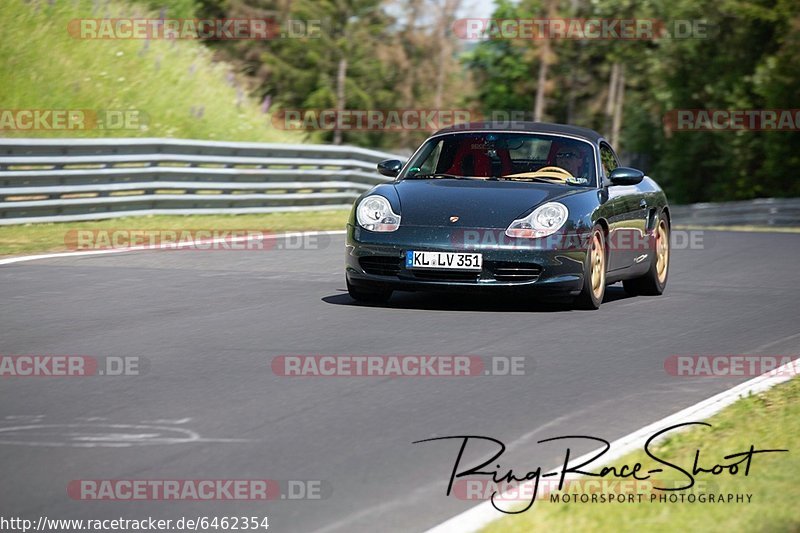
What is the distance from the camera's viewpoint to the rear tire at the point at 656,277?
12234 millimetres

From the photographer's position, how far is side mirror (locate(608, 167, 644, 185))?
1126cm

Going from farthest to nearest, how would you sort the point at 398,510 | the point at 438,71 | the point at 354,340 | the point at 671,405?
1. the point at 438,71
2. the point at 354,340
3. the point at 671,405
4. the point at 398,510

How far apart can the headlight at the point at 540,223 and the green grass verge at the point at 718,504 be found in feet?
12.2

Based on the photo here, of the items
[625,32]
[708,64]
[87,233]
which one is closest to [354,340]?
[87,233]

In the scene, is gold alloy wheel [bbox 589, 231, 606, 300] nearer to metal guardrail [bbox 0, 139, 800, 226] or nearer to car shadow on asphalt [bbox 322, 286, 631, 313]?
car shadow on asphalt [bbox 322, 286, 631, 313]

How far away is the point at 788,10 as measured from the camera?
48.6 metres

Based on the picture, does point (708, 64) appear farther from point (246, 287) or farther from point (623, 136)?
point (246, 287)

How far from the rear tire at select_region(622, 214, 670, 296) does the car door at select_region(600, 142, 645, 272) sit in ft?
1.09

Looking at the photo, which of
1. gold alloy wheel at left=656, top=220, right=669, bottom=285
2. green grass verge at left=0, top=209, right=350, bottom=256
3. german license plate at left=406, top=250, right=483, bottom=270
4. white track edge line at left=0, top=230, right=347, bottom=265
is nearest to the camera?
german license plate at left=406, top=250, right=483, bottom=270

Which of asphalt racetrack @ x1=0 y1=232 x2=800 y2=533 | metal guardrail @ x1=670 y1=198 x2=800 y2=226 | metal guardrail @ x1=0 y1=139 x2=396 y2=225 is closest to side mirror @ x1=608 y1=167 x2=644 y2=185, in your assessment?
asphalt racetrack @ x1=0 y1=232 x2=800 y2=533

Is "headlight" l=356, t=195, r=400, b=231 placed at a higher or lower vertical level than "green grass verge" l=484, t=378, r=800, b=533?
higher

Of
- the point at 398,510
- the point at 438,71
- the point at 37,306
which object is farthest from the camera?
the point at 438,71

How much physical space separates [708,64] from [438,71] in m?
32.6

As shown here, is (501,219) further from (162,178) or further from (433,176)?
(162,178)
